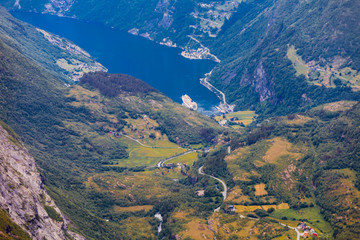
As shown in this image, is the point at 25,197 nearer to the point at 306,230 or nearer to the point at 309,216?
the point at 306,230

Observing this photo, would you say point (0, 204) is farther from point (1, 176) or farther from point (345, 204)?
point (345, 204)

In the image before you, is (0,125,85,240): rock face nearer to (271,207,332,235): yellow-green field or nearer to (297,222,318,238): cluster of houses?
(297,222,318,238): cluster of houses

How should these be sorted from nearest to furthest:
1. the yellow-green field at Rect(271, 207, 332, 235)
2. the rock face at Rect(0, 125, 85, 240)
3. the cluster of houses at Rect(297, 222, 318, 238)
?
the rock face at Rect(0, 125, 85, 240)
the cluster of houses at Rect(297, 222, 318, 238)
the yellow-green field at Rect(271, 207, 332, 235)

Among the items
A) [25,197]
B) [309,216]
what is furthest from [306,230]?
[25,197]

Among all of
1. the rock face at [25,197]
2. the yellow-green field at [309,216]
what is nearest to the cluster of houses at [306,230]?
the yellow-green field at [309,216]

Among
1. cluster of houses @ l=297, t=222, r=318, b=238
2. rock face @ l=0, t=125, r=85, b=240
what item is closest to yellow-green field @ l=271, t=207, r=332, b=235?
cluster of houses @ l=297, t=222, r=318, b=238

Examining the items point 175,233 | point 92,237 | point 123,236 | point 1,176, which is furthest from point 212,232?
point 1,176

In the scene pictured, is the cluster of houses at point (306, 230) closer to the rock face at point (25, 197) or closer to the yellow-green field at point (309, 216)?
the yellow-green field at point (309, 216)
